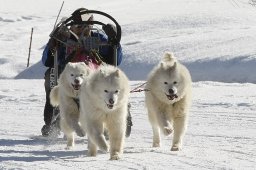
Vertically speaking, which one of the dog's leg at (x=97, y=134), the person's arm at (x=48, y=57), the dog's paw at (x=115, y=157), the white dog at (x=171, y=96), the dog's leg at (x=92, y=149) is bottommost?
the dog's paw at (x=115, y=157)

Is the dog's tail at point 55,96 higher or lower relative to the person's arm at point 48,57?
lower

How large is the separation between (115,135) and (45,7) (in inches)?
1380

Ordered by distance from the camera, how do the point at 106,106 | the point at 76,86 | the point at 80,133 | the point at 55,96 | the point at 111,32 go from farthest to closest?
1. the point at 111,32
2. the point at 55,96
3. the point at 76,86
4. the point at 80,133
5. the point at 106,106

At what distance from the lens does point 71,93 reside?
6.27m

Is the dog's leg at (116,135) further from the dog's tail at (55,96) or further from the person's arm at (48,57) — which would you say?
the person's arm at (48,57)

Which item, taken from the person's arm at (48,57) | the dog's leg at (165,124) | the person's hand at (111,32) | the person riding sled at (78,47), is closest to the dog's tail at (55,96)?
the person riding sled at (78,47)

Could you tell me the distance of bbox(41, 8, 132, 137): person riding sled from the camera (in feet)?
22.4

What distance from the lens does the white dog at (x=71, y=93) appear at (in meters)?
6.19

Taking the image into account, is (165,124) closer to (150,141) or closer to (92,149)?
(92,149)

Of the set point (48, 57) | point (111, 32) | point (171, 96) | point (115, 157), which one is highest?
point (111, 32)

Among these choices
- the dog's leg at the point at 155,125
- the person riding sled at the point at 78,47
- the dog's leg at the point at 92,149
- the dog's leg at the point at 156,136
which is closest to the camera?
the dog's leg at the point at 92,149

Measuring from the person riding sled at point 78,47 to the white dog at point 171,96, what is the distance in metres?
0.72

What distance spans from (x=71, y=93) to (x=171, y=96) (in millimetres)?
1003

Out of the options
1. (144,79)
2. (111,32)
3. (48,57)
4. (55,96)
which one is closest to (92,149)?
(55,96)
